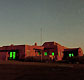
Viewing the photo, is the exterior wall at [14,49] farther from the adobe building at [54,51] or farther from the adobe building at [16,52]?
the adobe building at [54,51]

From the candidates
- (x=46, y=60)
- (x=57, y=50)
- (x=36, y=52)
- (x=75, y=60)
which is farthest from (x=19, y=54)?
(x=75, y=60)

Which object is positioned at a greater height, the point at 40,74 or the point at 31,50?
the point at 31,50

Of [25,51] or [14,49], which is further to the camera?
[14,49]

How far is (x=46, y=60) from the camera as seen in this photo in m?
25.4

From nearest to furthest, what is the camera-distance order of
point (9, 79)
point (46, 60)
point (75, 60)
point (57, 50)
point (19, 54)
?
point (9, 79), point (75, 60), point (46, 60), point (19, 54), point (57, 50)

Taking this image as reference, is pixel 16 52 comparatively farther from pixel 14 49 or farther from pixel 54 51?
pixel 54 51

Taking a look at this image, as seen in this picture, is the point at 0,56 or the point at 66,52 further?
the point at 66,52

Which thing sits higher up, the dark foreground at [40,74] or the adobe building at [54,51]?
the adobe building at [54,51]

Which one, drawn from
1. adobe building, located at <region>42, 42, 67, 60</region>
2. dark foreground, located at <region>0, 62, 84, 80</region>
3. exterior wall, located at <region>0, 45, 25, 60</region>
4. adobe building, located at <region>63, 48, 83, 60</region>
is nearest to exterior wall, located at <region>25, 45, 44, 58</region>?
exterior wall, located at <region>0, 45, 25, 60</region>

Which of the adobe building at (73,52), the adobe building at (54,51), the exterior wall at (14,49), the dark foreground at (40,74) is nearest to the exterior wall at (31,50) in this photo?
the exterior wall at (14,49)

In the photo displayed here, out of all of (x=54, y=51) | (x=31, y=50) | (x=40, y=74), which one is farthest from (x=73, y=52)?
(x=40, y=74)

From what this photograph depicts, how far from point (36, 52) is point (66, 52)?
9715mm

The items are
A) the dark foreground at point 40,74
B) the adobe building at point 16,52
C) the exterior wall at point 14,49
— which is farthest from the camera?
the exterior wall at point 14,49

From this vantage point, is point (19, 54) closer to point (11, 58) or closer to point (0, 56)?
point (11, 58)
